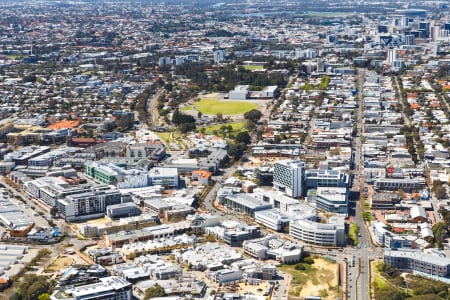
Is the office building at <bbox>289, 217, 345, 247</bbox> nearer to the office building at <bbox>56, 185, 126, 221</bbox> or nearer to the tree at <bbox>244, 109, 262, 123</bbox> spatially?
the office building at <bbox>56, 185, 126, 221</bbox>

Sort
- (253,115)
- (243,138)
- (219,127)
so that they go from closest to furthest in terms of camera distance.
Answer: (243,138)
(219,127)
(253,115)

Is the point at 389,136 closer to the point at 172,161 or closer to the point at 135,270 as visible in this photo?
the point at 172,161

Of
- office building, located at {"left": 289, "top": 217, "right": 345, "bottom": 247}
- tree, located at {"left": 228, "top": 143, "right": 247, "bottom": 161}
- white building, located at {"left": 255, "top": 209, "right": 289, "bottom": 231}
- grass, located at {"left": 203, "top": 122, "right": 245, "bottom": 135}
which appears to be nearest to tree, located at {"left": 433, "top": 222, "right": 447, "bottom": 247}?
office building, located at {"left": 289, "top": 217, "right": 345, "bottom": 247}

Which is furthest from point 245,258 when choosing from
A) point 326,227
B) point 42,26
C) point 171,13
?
point 171,13

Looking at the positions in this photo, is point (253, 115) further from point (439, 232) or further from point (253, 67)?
point (253, 67)

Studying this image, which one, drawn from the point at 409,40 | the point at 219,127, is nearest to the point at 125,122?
the point at 219,127
